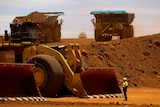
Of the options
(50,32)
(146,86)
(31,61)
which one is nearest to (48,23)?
(50,32)

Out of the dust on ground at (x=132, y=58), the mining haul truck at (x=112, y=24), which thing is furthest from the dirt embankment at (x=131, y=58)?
the mining haul truck at (x=112, y=24)

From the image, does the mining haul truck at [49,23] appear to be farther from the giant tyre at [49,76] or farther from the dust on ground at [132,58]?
the giant tyre at [49,76]

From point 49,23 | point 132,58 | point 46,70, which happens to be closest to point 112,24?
point 49,23

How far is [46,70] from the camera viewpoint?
27.1 m

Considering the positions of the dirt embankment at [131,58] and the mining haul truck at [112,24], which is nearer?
the dirt embankment at [131,58]

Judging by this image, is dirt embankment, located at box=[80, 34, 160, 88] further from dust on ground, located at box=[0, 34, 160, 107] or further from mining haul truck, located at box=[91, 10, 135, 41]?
mining haul truck, located at box=[91, 10, 135, 41]

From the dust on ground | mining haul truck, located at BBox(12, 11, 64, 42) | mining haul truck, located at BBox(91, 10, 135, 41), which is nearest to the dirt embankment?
the dust on ground

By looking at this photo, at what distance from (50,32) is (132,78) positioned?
14460mm

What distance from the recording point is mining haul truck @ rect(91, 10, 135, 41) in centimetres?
5297

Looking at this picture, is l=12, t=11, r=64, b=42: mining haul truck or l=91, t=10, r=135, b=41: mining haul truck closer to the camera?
l=12, t=11, r=64, b=42: mining haul truck

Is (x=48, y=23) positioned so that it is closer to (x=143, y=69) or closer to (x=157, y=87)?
(x=143, y=69)

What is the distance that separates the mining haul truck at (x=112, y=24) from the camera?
174 ft

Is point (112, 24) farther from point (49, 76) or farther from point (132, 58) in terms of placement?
point (49, 76)

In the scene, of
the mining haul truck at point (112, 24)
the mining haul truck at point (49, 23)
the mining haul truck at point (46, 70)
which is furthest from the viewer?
the mining haul truck at point (112, 24)
